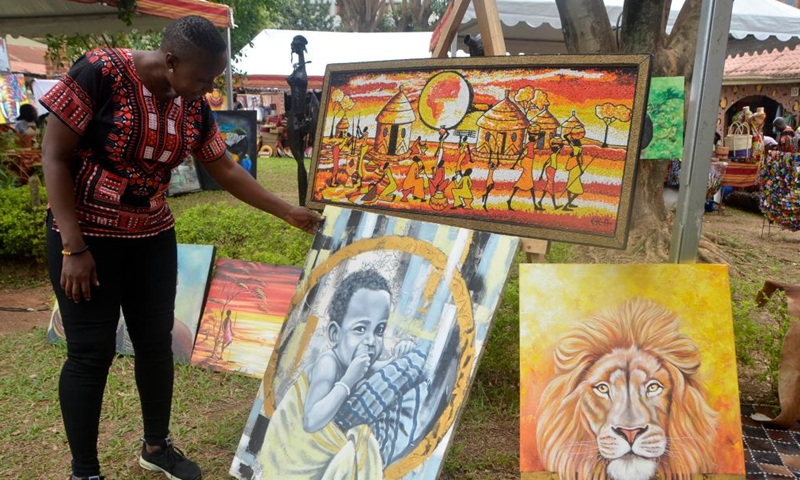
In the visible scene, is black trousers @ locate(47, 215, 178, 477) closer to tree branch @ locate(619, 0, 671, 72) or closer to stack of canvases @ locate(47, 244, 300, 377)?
stack of canvases @ locate(47, 244, 300, 377)

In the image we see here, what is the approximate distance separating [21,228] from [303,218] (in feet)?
11.5

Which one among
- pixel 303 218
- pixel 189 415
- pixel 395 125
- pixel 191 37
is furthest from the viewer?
pixel 189 415

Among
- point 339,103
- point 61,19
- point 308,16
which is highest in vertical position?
point 308,16

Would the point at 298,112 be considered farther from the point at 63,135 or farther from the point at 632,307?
the point at 632,307

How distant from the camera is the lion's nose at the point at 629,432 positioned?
67.2 inches

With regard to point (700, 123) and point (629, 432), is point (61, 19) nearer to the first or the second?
point (700, 123)

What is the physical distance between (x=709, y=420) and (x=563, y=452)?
0.42m

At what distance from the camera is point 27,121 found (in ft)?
27.1

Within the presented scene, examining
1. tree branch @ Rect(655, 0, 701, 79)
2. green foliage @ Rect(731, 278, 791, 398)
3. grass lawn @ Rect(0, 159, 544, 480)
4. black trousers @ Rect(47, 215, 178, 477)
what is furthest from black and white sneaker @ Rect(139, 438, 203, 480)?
tree branch @ Rect(655, 0, 701, 79)

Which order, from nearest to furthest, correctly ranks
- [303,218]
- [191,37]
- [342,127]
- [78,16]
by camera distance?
[191,37] < [303,218] < [342,127] < [78,16]

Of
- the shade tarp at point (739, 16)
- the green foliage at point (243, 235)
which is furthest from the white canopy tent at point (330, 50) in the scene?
the green foliage at point (243, 235)

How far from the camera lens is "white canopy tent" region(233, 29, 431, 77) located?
15984 millimetres

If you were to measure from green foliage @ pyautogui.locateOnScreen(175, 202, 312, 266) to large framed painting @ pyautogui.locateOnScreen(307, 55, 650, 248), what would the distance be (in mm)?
1434

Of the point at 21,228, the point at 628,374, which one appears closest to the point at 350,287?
the point at 628,374
